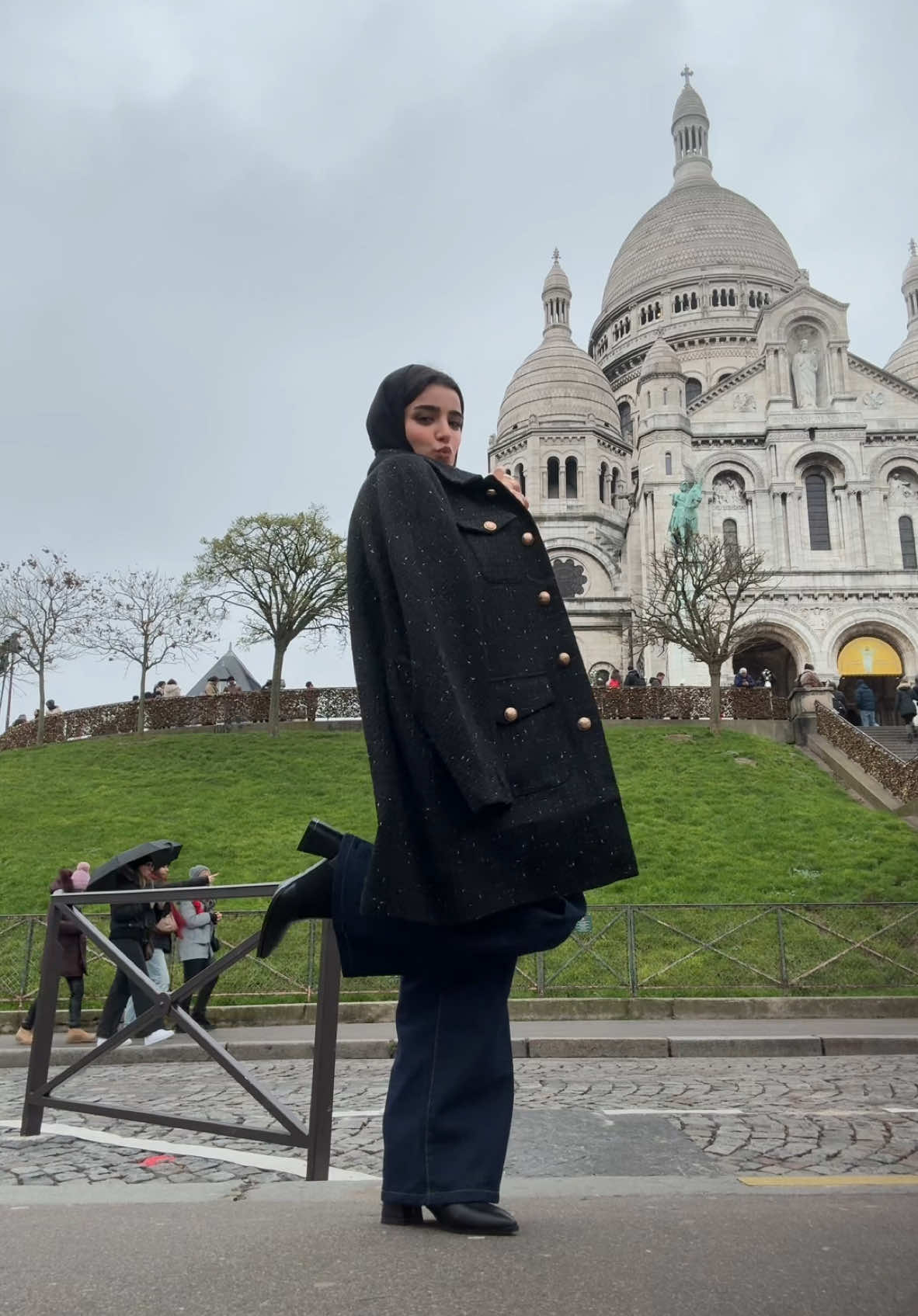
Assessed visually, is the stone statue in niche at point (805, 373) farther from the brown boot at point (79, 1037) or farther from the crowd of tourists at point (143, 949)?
the brown boot at point (79, 1037)

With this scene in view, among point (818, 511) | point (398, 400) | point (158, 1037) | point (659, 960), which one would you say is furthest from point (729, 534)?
point (398, 400)

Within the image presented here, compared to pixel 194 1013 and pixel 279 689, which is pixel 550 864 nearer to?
pixel 194 1013

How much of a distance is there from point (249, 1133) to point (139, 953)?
628 cm

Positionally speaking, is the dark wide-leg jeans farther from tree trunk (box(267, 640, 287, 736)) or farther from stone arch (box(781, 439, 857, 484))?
stone arch (box(781, 439, 857, 484))

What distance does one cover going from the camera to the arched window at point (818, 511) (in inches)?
1677

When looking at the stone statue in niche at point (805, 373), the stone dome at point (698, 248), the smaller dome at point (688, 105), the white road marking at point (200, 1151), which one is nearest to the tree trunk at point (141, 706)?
the white road marking at point (200, 1151)

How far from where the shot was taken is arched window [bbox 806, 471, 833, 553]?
4259cm

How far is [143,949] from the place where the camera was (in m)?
9.64

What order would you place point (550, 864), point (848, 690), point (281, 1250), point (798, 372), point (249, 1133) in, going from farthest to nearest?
point (798, 372) → point (848, 690) → point (249, 1133) → point (550, 864) → point (281, 1250)

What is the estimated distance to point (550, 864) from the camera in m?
2.63

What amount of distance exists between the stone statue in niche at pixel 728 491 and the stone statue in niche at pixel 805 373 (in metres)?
4.11

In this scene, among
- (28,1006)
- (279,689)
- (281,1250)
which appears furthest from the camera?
(279,689)

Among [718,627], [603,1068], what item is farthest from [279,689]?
[603,1068]

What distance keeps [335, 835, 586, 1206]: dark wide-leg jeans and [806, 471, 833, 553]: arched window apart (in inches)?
1668
